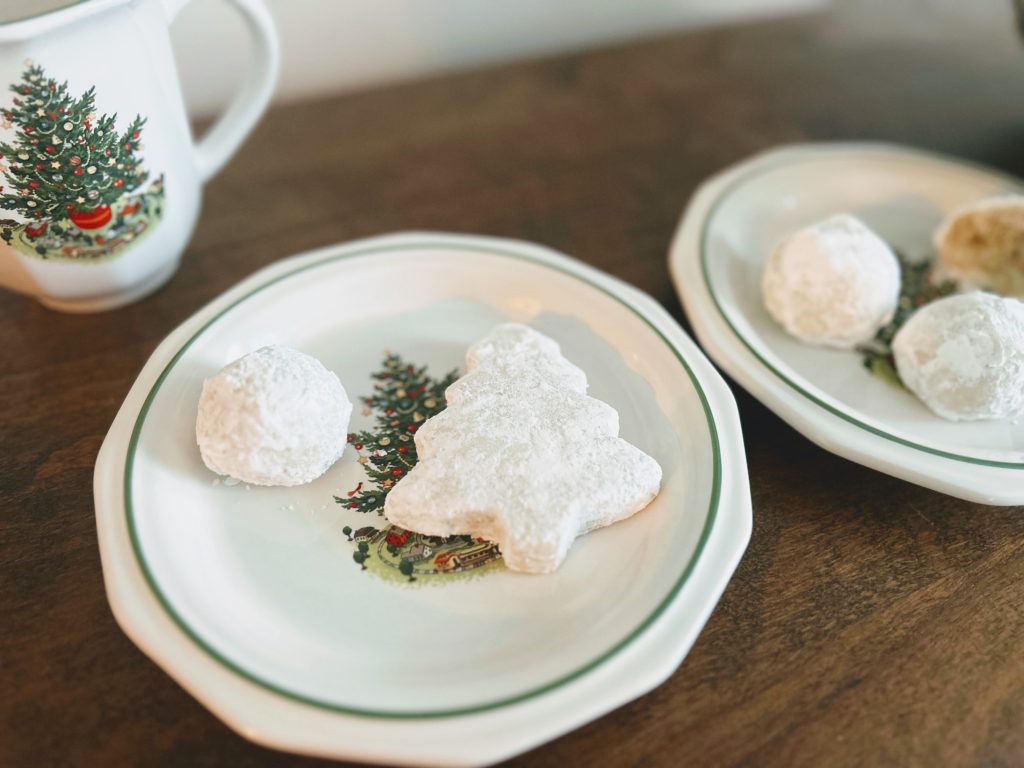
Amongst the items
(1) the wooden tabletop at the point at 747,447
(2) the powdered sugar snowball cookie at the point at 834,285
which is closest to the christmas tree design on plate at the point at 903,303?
(2) the powdered sugar snowball cookie at the point at 834,285

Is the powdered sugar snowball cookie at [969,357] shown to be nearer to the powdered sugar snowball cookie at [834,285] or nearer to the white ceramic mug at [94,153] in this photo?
the powdered sugar snowball cookie at [834,285]

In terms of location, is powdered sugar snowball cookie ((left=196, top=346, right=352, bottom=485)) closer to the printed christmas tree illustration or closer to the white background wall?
the printed christmas tree illustration

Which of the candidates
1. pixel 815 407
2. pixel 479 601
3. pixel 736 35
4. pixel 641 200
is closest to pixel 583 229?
pixel 641 200

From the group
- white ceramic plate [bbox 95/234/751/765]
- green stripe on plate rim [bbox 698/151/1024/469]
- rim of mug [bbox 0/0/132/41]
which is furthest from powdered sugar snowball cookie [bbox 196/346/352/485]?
green stripe on plate rim [bbox 698/151/1024/469]

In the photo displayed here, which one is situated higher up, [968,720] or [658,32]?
[658,32]

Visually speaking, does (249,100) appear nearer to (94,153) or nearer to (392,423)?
(94,153)

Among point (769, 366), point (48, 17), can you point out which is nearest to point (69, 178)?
point (48, 17)

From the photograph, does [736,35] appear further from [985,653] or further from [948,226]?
[985,653]
